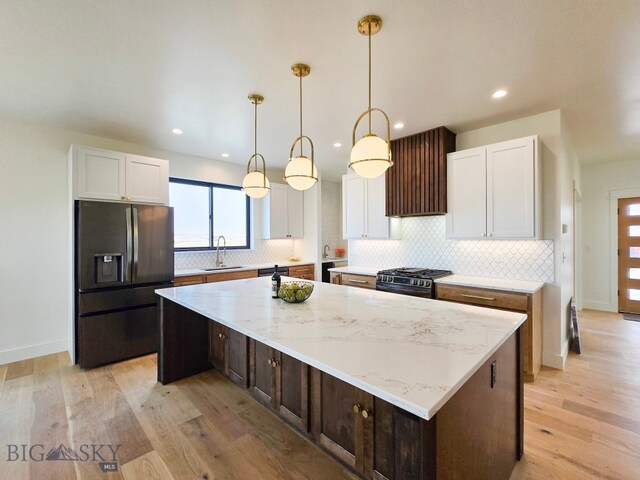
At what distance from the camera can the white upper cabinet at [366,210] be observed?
4043 mm

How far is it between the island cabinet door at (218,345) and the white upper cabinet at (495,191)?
2.67 m

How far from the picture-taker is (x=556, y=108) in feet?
9.48

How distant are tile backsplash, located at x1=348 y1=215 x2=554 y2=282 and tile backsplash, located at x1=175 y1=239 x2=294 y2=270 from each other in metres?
1.57

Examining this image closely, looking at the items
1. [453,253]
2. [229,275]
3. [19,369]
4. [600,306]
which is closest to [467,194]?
[453,253]

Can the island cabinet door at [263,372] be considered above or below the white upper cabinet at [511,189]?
below

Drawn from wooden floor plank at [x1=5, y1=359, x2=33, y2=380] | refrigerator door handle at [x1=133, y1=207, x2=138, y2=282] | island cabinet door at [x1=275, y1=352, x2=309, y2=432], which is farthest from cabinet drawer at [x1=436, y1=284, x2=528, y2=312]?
wooden floor plank at [x1=5, y1=359, x2=33, y2=380]

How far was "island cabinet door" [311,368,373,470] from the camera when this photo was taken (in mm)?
1326

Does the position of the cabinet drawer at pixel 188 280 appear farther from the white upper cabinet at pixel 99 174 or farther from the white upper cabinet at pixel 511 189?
the white upper cabinet at pixel 511 189

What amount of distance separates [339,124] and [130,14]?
7.07 ft

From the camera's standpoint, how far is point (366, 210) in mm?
4219

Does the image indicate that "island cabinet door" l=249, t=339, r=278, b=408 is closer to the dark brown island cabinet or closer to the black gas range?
the dark brown island cabinet

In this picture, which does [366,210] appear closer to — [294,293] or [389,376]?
[294,293]

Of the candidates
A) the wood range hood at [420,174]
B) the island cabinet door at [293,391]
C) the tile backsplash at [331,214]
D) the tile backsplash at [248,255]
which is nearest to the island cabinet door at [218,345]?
the island cabinet door at [293,391]

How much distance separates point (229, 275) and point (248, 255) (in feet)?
2.95
